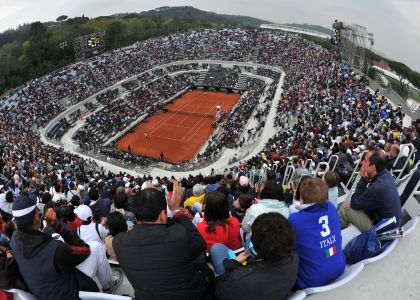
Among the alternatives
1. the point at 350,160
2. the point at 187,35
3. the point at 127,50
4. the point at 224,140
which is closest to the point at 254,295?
the point at 350,160

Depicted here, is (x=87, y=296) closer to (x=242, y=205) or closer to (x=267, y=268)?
(x=267, y=268)

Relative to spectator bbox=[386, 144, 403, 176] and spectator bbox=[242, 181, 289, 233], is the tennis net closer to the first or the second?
spectator bbox=[386, 144, 403, 176]

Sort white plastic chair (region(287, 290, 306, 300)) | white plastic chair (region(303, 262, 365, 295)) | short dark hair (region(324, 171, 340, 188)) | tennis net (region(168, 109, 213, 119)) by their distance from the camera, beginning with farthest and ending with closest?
1. tennis net (region(168, 109, 213, 119))
2. short dark hair (region(324, 171, 340, 188))
3. white plastic chair (region(303, 262, 365, 295))
4. white plastic chair (region(287, 290, 306, 300))

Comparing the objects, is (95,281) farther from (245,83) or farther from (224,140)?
(245,83)

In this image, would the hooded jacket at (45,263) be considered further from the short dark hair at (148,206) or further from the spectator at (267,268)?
the spectator at (267,268)

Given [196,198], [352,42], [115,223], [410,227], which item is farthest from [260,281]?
[352,42]

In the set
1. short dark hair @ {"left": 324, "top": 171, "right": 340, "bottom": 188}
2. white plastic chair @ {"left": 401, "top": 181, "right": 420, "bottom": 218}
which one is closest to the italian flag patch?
white plastic chair @ {"left": 401, "top": 181, "right": 420, "bottom": 218}

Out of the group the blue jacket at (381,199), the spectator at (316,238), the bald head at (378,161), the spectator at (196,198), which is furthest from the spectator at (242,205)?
the spectator at (316,238)
